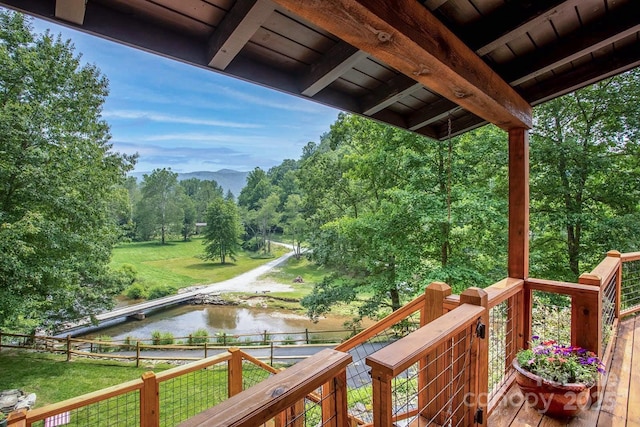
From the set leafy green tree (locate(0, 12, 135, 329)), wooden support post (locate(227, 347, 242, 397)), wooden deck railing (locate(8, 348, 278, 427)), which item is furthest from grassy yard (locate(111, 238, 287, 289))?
wooden support post (locate(227, 347, 242, 397))

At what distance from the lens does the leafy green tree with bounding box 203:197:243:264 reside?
23906 millimetres

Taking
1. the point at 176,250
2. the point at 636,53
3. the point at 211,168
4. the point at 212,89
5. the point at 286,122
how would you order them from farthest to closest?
the point at 211,168 → the point at 286,122 → the point at 212,89 → the point at 176,250 → the point at 636,53

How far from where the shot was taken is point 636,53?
208cm

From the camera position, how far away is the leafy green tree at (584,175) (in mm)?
5727

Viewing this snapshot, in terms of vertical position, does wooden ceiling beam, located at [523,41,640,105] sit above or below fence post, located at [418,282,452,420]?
above

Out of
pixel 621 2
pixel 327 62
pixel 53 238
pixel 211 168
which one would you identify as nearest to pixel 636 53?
pixel 621 2

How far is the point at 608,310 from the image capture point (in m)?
2.86

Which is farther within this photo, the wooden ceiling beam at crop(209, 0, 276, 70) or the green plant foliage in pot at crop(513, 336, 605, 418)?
the green plant foliage in pot at crop(513, 336, 605, 418)

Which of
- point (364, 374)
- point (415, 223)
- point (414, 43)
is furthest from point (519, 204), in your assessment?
point (364, 374)

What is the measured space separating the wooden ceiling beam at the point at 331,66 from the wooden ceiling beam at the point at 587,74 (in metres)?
1.68

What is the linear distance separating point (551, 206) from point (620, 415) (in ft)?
18.1

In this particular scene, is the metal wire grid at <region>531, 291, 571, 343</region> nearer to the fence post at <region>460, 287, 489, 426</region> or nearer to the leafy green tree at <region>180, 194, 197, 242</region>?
the fence post at <region>460, 287, 489, 426</region>

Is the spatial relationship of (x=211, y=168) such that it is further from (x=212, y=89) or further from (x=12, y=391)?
(x=12, y=391)

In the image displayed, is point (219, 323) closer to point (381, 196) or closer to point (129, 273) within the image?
point (129, 273)
